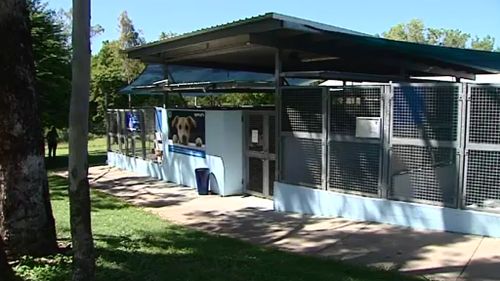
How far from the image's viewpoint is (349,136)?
9.53m

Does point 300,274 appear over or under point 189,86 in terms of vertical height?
under

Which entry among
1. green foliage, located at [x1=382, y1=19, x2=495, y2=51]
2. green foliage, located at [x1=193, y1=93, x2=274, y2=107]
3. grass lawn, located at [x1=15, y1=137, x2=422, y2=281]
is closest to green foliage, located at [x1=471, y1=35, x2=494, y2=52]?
green foliage, located at [x1=382, y1=19, x2=495, y2=51]

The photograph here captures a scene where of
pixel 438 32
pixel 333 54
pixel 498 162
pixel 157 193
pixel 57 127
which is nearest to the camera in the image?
pixel 498 162

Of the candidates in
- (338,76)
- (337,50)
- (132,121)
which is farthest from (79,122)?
(132,121)

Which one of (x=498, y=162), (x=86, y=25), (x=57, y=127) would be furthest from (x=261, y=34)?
(x=57, y=127)

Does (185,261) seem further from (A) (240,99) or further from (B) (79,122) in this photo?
(A) (240,99)

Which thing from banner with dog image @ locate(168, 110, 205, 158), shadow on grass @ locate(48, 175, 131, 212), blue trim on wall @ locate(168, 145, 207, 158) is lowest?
shadow on grass @ locate(48, 175, 131, 212)

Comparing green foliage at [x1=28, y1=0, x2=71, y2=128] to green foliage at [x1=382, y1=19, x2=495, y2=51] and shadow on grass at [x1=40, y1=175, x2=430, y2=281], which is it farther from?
green foliage at [x1=382, y1=19, x2=495, y2=51]

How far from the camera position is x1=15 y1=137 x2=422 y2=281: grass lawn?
5628 millimetres

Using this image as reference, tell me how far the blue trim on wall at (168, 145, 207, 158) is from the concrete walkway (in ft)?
4.60

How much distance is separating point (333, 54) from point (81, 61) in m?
8.59

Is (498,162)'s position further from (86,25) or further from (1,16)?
(1,16)

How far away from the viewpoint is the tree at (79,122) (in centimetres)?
397

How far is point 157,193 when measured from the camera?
1357 cm
